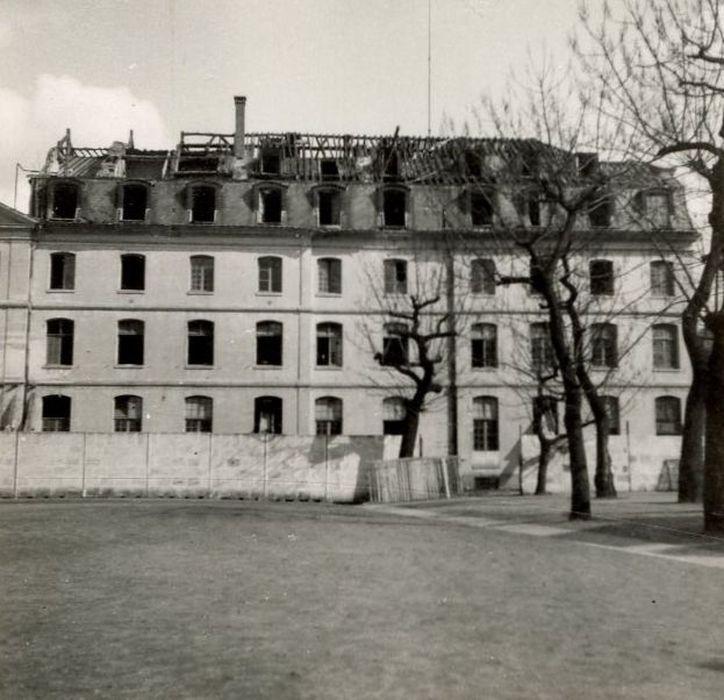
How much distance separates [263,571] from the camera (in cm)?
1026

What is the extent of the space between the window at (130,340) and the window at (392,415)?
1079 centimetres

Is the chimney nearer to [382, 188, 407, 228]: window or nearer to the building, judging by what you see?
the building

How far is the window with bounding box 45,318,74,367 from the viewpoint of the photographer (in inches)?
1396

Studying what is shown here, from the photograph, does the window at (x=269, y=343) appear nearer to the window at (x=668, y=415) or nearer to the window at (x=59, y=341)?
the window at (x=59, y=341)

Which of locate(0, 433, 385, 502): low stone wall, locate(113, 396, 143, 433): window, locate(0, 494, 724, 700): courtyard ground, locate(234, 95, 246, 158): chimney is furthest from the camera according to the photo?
locate(234, 95, 246, 158): chimney

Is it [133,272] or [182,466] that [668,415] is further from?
[133,272]

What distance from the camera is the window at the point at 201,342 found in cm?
3603

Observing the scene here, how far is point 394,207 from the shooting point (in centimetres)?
3697

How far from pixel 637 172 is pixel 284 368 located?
23090 millimetres

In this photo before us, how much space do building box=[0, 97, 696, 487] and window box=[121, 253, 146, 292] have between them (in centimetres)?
8

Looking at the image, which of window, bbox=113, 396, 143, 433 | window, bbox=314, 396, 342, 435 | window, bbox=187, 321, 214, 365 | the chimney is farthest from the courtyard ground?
the chimney

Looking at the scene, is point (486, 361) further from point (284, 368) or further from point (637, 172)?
point (637, 172)

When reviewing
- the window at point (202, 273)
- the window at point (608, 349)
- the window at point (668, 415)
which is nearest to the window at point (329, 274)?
the window at point (202, 273)

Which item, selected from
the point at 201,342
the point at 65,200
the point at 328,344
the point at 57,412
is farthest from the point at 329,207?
the point at 57,412
